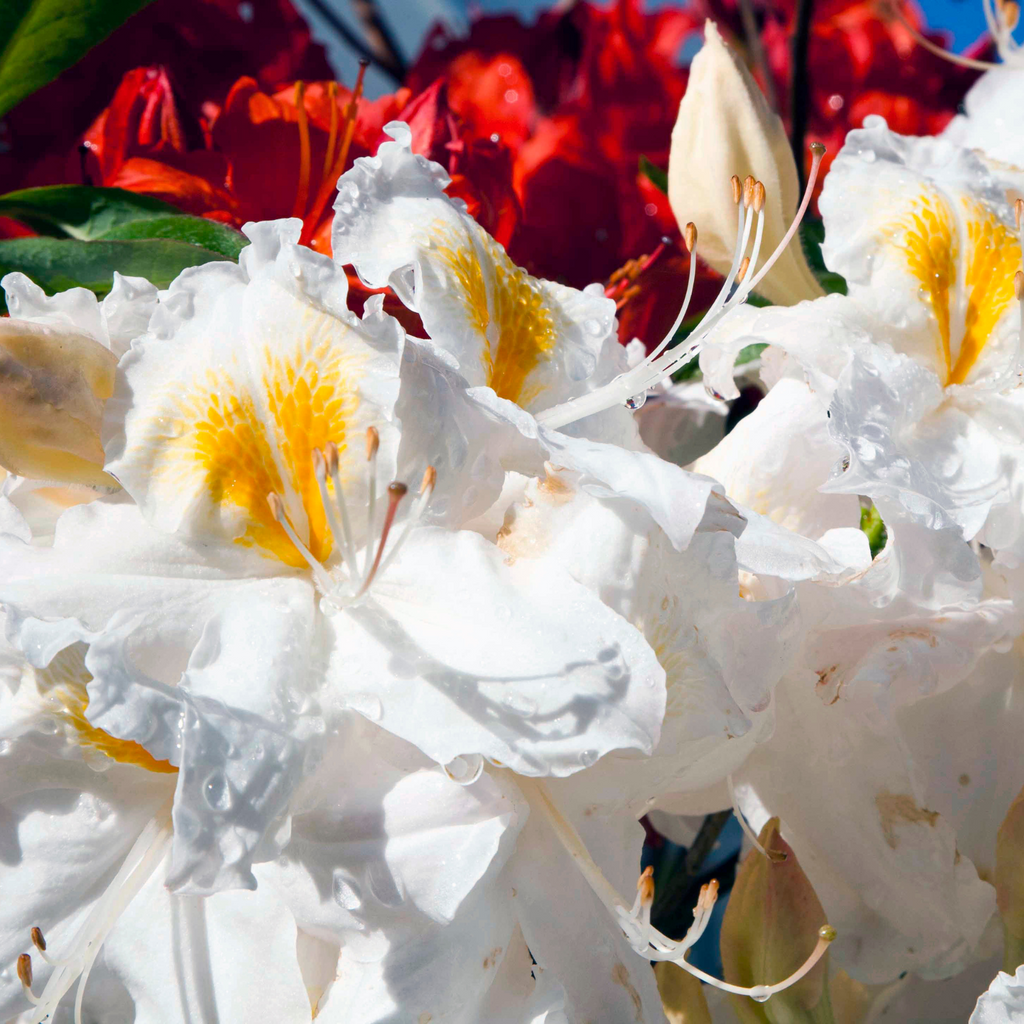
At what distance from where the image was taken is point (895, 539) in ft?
1.44

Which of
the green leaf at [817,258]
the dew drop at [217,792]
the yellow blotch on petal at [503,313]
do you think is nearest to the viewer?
the dew drop at [217,792]

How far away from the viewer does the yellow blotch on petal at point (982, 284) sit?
549 mm

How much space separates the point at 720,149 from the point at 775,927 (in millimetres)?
364

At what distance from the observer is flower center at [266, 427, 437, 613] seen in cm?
37

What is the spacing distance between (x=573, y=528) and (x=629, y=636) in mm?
47

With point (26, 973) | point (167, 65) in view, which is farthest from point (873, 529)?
point (167, 65)

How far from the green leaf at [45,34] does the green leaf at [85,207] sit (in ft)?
0.16

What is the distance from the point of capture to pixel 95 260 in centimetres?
49

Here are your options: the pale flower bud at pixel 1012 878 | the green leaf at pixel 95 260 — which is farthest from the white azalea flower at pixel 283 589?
the pale flower bud at pixel 1012 878

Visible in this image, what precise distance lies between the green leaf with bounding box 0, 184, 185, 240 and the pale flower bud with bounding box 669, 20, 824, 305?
0.83ft

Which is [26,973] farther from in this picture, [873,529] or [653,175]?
[653,175]

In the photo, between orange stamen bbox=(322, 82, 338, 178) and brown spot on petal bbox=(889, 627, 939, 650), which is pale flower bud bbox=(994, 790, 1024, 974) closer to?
brown spot on petal bbox=(889, 627, 939, 650)

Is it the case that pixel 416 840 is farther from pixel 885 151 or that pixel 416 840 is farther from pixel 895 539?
pixel 885 151

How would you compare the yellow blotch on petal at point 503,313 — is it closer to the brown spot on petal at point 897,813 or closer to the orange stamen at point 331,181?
the orange stamen at point 331,181
